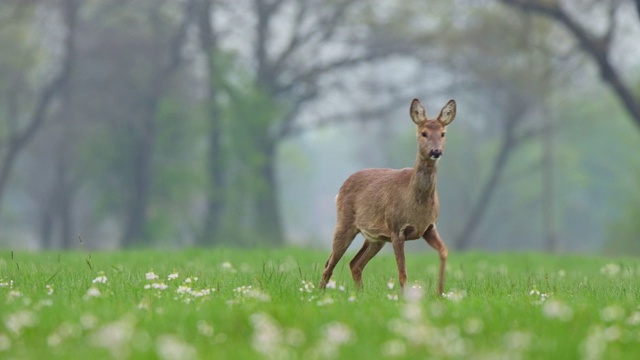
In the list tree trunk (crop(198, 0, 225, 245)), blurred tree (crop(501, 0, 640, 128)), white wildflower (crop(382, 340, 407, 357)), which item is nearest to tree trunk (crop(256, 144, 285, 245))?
tree trunk (crop(198, 0, 225, 245))

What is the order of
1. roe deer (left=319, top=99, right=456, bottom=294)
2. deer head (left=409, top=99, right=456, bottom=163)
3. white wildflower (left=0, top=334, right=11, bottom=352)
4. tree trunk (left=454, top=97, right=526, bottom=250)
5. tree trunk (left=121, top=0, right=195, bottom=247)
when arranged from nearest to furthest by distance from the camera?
white wildflower (left=0, top=334, right=11, bottom=352)
deer head (left=409, top=99, right=456, bottom=163)
roe deer (left=319, top=99, right=456, bottom=294)
tree trunk (left=121, top=0, right=195, bottom=247)
tree trunk (left=454, top=97, right=526, bottom=250)

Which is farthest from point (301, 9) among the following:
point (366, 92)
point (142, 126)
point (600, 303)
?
point (600, 303)

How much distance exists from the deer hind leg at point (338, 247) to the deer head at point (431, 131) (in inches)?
53.0

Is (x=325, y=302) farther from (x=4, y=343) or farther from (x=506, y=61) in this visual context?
(x=506, y=61)

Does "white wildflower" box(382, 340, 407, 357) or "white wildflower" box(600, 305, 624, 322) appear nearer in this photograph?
"white wildflower" box(382, 340, 407, 357)

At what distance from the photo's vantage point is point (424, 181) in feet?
33.4

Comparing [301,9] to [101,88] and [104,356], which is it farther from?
[104,356]

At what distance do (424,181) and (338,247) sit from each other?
4.24 ft

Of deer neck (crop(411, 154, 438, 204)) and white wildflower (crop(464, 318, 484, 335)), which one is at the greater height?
deer neck (crop(411, 154, 438, 204))

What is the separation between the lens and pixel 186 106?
4366 cm

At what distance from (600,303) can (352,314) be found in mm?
2457

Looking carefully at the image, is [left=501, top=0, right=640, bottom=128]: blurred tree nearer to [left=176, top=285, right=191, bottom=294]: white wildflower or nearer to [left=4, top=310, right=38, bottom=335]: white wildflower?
[left=176, top=285, right=191, bottom=294]: white wildflower

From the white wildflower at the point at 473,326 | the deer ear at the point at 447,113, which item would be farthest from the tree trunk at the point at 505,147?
the white wildflower at the point at 473,326

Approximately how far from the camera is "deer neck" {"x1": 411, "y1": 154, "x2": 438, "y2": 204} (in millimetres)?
10180
